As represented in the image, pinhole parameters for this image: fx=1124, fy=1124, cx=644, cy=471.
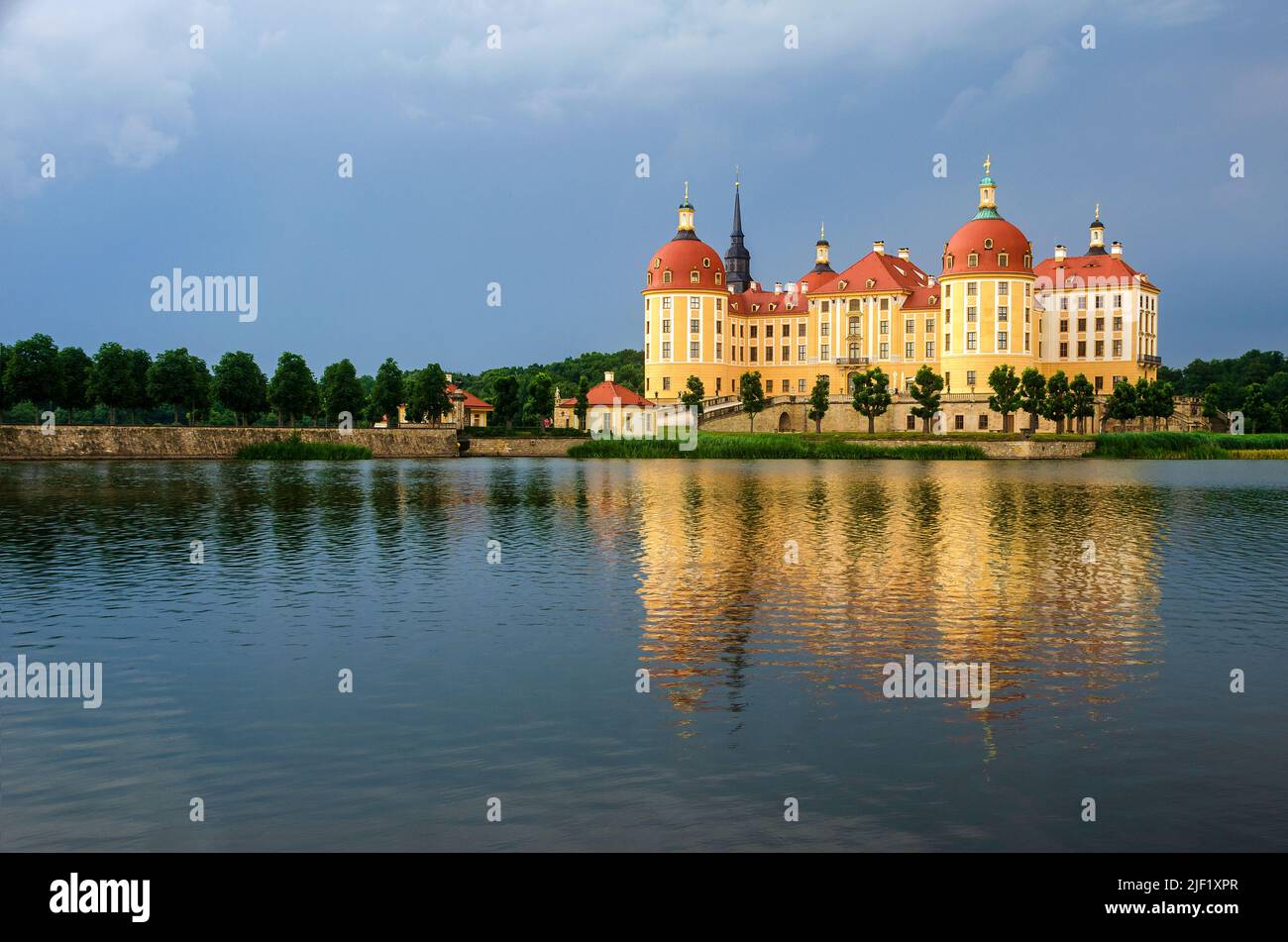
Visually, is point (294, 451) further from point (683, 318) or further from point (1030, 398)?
point (1030, 398)

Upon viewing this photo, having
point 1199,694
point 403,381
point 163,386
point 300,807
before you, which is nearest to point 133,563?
point 300,807

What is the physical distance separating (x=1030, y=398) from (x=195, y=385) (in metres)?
76.5

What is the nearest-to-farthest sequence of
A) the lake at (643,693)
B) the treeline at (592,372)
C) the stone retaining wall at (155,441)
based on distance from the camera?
the lake at (643,693) < the stone retaining wall at (155,441) < the treeline at (592,372)

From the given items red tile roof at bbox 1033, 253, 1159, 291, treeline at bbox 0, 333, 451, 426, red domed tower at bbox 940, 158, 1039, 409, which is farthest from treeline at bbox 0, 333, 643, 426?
red tile roof at bbox 1033, 253, 1159, 291

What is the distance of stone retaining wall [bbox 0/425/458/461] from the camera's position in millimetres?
88188

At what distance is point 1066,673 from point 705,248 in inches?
4561

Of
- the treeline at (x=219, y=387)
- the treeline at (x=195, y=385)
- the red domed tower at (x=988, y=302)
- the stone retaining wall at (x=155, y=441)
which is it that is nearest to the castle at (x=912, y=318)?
the red domed tower at (x=988, y=302)

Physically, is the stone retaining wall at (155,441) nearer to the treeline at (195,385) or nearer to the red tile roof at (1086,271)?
the treeline at (195,385)

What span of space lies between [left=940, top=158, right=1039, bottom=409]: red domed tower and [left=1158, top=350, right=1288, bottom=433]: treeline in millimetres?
20703

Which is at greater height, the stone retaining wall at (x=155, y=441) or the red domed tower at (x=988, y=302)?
the red domed tower at (x=988, y=302)

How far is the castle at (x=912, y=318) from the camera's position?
11456 centimetres

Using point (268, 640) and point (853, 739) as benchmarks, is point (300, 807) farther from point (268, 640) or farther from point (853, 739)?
point (268, 640)

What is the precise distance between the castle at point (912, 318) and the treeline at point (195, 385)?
2867cm

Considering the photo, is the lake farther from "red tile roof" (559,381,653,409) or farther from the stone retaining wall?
"red tile roof" (559,381,653,409)
